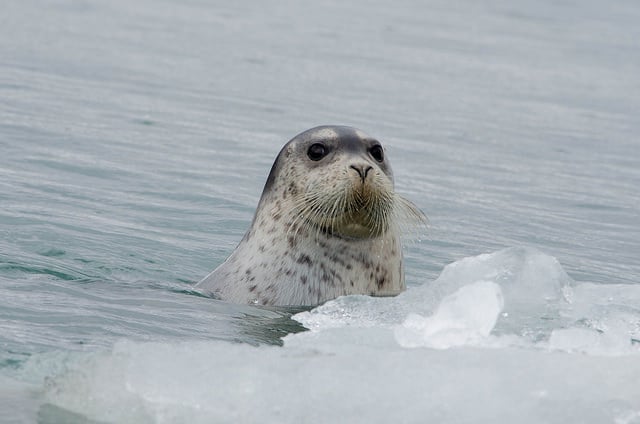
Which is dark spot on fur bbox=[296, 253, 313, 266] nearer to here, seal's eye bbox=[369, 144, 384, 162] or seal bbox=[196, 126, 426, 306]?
seal bbox=[196, 126, 426, 306]

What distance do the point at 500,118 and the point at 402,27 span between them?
19.8ft

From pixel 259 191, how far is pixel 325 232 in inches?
140

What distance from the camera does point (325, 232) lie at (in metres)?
6.70

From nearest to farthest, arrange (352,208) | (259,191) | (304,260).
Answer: (352,208), (304,260), (259,191)

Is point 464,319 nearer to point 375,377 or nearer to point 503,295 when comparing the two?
point 375,377

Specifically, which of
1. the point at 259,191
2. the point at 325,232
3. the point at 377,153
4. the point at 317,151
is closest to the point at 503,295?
the point at 325,232

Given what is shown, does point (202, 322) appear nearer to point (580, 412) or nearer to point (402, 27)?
point (580, 412)

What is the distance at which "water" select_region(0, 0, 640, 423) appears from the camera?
14.5 feet

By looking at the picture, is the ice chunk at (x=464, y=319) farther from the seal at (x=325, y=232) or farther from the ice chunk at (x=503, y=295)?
the seal at (x=325, y=232)

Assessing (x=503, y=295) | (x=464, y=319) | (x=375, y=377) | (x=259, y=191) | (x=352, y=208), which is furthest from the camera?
(x=259, y=191)

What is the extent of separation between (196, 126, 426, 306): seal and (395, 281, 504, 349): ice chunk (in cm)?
165

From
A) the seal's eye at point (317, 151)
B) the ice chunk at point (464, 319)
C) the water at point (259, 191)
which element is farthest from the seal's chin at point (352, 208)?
the ice chunk at point (464, 319)

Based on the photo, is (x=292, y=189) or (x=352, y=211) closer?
(x=352, y=211)

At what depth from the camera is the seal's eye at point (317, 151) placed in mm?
6824
